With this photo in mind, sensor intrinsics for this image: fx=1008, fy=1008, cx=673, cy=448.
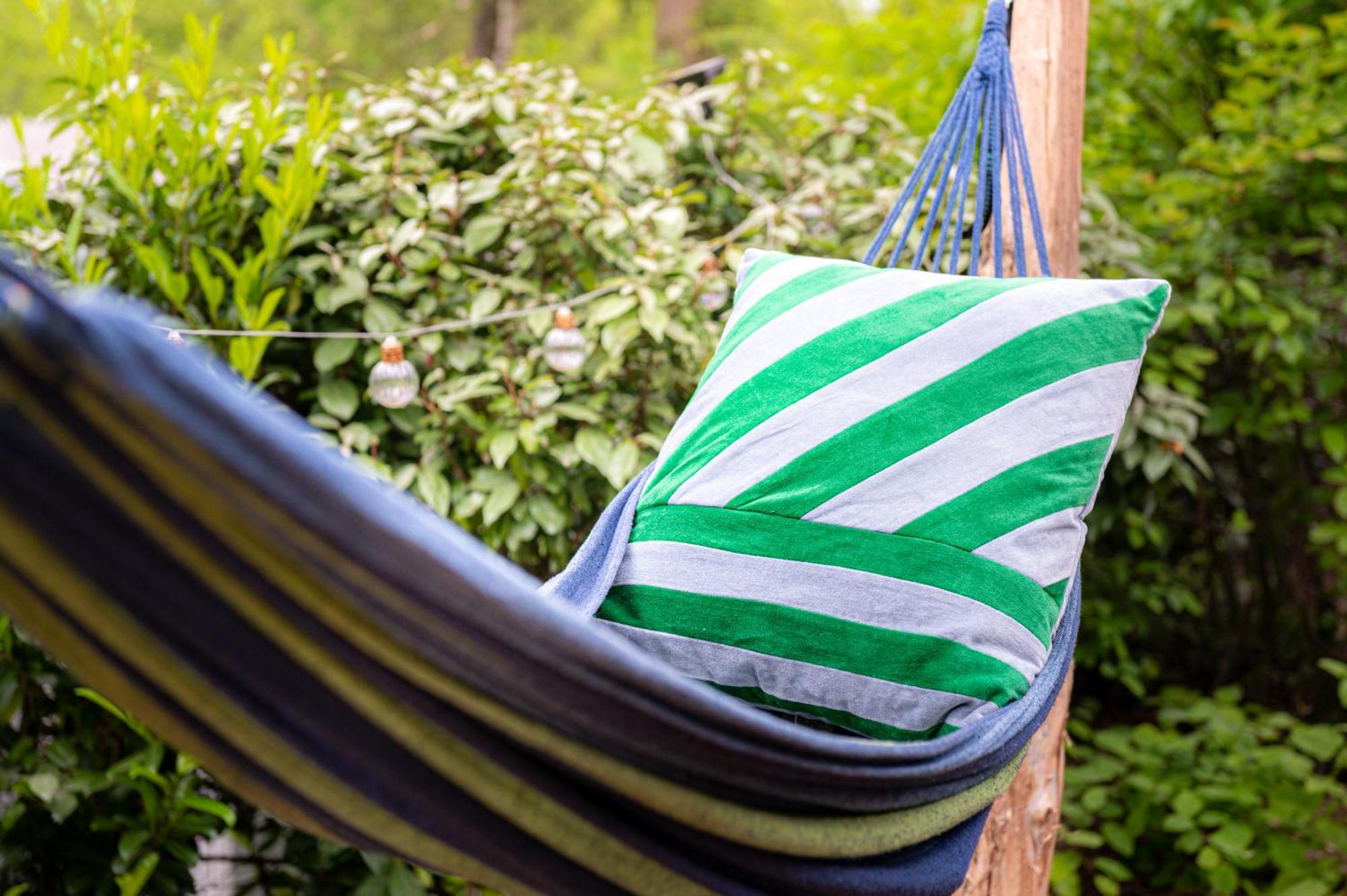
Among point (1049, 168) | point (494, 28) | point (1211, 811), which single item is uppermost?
point (494, 28)

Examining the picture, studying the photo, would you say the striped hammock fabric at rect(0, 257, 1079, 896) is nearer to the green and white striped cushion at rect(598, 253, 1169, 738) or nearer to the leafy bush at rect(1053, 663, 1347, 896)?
the green and white striped cushion at rect(598, 253, 1169, 738)

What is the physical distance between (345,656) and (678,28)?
5553mm

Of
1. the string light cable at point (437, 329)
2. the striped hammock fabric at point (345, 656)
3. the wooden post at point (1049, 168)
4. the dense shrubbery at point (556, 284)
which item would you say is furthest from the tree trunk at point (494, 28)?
the striped hammock fabric at point (345, 656)

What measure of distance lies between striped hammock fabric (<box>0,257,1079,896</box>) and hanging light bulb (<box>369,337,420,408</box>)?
93cm

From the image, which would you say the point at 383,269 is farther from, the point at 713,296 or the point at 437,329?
the point at 713,296

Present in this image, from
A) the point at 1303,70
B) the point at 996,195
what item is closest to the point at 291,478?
the point at 996,195

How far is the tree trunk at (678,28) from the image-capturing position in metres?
5.51

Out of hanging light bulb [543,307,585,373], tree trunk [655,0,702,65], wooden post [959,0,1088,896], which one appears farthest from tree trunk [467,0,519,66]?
wooden post [959,0,1088,896]

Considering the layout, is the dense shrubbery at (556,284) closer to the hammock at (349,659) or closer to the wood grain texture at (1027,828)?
the wood grain texture at (1027,828)

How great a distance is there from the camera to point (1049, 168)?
146 centimetres

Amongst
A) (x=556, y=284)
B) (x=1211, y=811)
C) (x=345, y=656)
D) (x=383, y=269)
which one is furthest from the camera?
(x=1211, y=811)

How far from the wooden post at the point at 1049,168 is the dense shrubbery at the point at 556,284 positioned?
24.2 inches

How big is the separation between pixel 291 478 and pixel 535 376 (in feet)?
4.52

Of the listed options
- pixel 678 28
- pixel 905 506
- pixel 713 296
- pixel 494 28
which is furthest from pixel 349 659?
pixel 494 28
